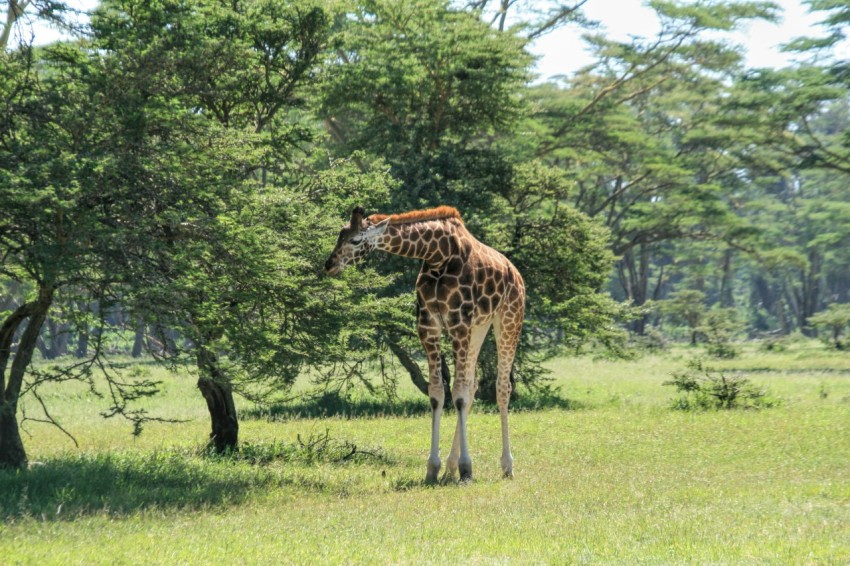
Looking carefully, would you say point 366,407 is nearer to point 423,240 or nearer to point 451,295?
point 451,295

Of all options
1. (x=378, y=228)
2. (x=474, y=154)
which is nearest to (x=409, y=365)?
(x=474, y=154)

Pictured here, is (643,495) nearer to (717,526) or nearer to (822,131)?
(717,526)

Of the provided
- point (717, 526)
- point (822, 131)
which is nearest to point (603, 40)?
point (717, 526)

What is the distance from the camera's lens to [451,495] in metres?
12.1

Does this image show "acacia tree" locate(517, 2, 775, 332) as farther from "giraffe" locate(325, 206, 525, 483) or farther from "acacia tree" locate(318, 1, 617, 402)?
"giraffe" locate(325, 206, 525, 483)

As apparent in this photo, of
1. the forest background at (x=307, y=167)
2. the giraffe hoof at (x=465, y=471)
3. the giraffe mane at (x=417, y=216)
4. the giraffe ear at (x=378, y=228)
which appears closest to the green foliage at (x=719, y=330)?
the forest background at (x=307, y=167)

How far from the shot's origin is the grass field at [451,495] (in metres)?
8.84

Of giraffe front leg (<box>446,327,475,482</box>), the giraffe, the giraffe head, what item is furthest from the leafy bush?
the giraffe head

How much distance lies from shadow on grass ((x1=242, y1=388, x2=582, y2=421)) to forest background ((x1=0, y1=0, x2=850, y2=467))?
67cm

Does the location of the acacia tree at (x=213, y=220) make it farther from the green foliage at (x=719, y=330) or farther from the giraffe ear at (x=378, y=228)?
the green foliage at (x=719, y=330)

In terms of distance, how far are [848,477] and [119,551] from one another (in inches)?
349

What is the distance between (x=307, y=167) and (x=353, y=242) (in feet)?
41.4

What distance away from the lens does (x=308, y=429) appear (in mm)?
19922

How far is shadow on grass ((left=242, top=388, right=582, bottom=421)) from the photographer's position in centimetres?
2302
